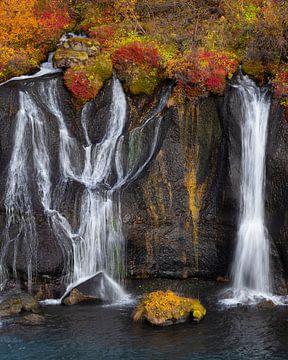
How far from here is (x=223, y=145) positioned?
22.6 meters

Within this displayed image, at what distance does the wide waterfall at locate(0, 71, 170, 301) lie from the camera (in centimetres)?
2195

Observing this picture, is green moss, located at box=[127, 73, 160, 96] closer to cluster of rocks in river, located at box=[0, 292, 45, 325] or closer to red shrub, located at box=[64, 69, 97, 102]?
red shrub, located at box=[64, 69, 97, 102]

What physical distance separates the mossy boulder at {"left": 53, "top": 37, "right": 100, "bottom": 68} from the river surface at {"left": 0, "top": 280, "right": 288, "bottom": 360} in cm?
1199

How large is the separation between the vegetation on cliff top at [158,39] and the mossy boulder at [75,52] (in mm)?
319

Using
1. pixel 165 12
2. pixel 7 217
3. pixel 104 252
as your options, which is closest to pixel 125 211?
pixel 104 252

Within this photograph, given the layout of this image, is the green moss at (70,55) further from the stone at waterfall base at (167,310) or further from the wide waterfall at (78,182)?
the stone at waterfall base at (167,310)

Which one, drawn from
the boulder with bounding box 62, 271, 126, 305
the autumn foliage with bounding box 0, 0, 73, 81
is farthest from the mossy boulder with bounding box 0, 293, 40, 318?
the autumn foliage with bounding box 0, 0, 73, 81

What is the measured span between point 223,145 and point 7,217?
9.39m

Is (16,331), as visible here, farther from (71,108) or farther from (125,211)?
(71,108)

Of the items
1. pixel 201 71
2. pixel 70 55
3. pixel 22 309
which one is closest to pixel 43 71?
pixel 70 55

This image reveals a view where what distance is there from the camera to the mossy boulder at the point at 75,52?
1021 inches

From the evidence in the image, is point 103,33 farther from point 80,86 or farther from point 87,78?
point 80,86

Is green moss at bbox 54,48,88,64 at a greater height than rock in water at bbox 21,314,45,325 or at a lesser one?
greater

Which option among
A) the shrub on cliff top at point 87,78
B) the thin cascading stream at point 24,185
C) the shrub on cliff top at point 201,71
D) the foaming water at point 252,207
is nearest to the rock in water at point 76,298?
the thin cascading stream at point 24,185
